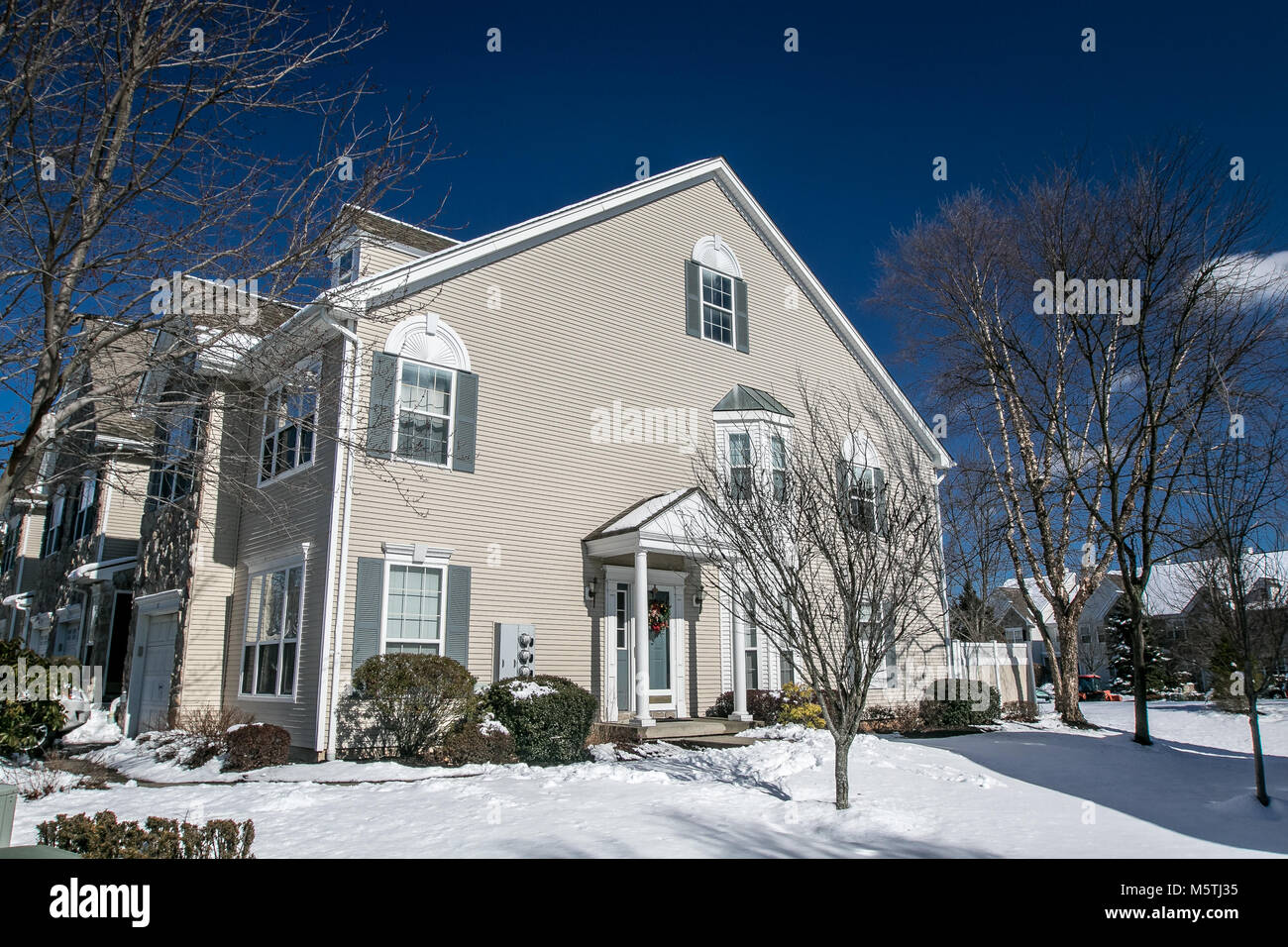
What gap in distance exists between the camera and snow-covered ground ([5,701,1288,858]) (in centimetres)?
687

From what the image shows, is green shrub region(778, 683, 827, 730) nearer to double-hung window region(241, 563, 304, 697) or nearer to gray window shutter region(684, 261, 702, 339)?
gray window shutter region(684, 261, 702, 339)

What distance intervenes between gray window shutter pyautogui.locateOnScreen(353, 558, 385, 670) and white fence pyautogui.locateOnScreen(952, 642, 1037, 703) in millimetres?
12636

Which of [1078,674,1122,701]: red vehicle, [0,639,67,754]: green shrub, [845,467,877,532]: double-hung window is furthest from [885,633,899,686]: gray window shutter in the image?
[1078,674,1122,701]: red vehicle

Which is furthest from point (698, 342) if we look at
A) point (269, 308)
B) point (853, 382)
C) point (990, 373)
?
point (269, 308)

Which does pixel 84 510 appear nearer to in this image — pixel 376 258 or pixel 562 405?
pixel 376 258

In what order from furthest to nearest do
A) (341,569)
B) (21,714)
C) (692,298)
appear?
(692,298), (21,714), (341,569)

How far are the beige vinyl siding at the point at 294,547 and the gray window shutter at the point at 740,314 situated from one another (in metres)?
8.35

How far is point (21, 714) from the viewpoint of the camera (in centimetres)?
1234

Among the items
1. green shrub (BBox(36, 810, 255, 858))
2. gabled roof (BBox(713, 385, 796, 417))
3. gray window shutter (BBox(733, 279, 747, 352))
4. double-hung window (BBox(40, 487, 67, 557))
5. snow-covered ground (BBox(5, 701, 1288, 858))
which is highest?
gray window shutter (BBox(733, 279, 747, 352))

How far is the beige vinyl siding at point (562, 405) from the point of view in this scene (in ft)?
43.1

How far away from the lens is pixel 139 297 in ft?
23.4

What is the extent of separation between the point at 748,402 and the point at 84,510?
1579 cm

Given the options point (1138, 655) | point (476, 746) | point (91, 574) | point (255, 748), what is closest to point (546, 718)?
point (476, 746)
